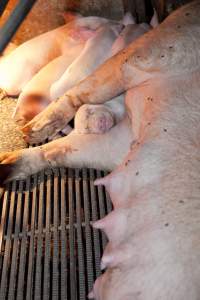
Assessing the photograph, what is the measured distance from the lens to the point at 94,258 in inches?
83.9

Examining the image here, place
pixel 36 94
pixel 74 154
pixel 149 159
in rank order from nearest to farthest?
1. pixel 149 159
2. pixel 74 154
3. pixel 36 94

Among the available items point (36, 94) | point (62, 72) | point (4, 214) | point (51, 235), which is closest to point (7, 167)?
point (4, 214)

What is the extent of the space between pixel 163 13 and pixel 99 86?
796 millimetres

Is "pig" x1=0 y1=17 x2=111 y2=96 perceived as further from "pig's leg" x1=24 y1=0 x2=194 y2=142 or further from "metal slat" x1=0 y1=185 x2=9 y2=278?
"metal slat" x1=0 y1=185 x2=9 y2=278

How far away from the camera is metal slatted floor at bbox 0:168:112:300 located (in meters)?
2.04

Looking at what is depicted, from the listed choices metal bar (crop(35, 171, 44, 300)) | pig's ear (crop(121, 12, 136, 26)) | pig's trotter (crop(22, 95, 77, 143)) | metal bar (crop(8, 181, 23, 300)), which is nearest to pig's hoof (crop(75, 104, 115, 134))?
pig's trotter (crop(22, 95, 77, 143))

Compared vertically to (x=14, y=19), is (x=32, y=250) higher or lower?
lower

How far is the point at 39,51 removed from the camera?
10.5 feet

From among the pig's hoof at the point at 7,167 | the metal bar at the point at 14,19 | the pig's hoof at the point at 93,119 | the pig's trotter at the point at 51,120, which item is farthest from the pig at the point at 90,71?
the metal bar at the point at 14,19

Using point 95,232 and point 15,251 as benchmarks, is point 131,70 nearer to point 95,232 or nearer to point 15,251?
point 95,232

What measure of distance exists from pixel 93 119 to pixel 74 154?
209 mm

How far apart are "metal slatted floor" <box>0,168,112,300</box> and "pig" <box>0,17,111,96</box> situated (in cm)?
86

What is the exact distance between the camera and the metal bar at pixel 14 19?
1.44m

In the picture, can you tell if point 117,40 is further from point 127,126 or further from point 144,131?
point 144,131
